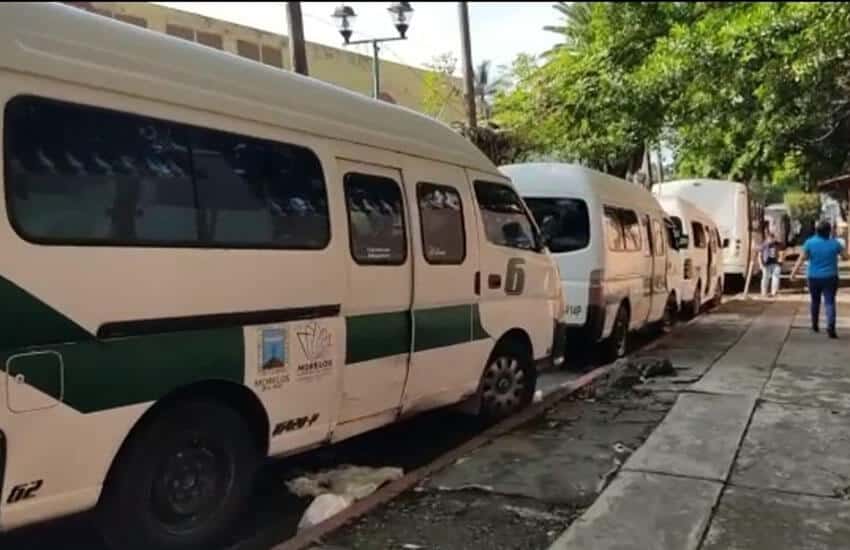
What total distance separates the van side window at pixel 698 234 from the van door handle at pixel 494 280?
1127 centimetres

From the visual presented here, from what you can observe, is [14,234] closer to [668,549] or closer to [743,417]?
[668,549]

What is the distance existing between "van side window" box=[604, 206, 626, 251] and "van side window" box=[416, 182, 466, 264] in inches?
160

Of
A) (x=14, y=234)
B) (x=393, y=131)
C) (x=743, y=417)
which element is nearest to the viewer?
(x=14, y=234)

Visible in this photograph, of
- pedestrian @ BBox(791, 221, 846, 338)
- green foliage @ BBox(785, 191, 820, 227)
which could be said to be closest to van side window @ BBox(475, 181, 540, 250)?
pedestrian @ BBox(791, 221, 846, 338)

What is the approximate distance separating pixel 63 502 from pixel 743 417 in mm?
5086

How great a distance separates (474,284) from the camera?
6.04 m

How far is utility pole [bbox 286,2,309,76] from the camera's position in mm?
7938

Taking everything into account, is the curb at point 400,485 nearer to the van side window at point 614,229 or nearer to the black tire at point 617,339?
the van side window at point 614,229

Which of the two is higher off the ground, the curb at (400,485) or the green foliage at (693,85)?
the green foliage at (693,85)

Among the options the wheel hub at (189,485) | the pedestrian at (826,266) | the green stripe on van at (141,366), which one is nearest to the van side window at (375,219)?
the green stripe on van at (141,366)

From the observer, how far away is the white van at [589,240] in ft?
30.7

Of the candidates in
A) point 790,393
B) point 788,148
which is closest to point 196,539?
point 790,393

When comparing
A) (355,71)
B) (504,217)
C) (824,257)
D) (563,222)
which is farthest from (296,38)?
(355,71)

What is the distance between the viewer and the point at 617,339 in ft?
34.0
